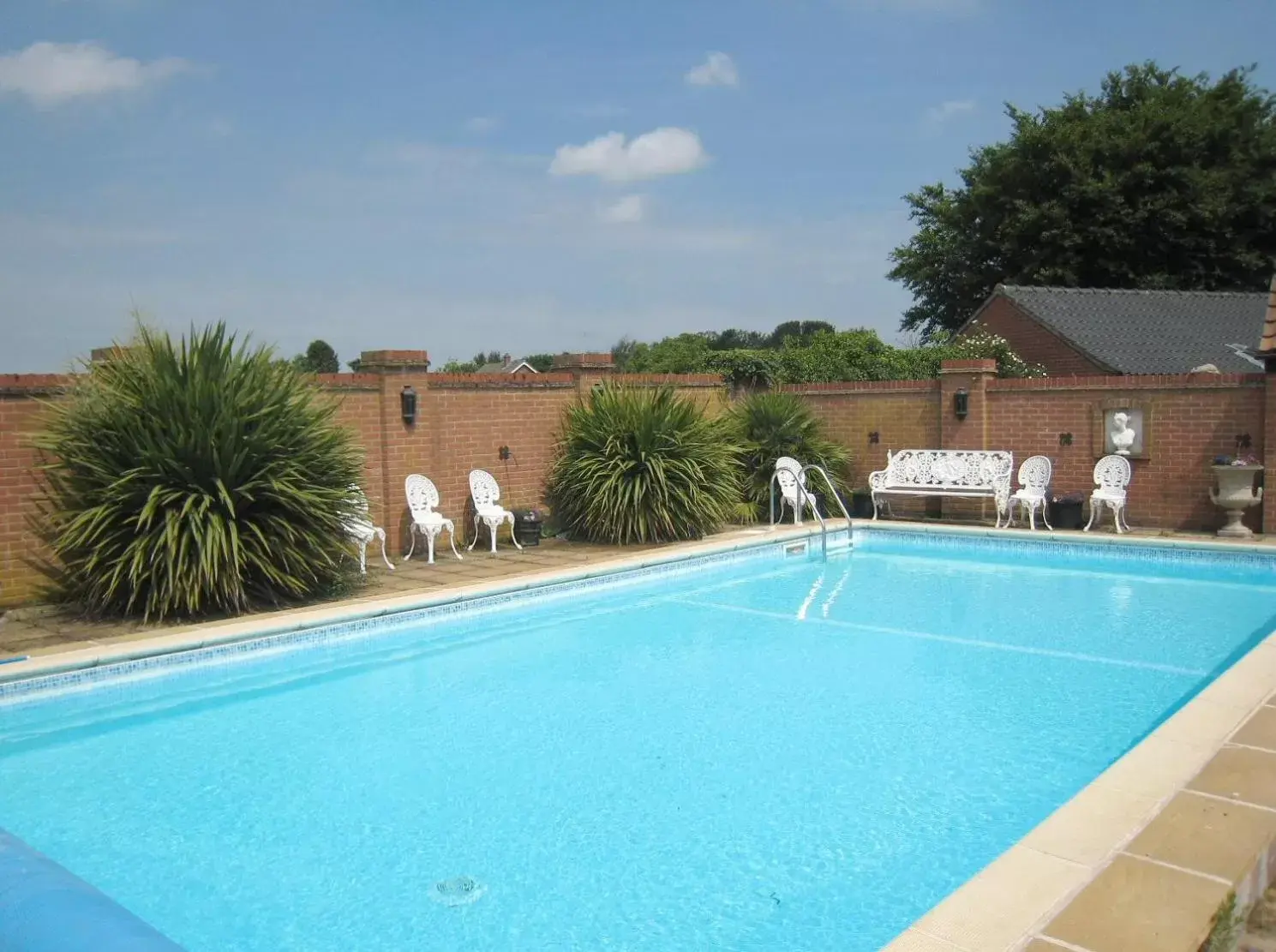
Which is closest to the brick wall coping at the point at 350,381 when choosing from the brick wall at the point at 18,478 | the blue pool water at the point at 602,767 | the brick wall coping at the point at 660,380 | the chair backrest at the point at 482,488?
the chair backrest at the point at 482,488

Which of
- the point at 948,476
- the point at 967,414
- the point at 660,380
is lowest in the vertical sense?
the point at 948,476

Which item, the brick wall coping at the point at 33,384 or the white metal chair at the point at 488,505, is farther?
the white metal chair at the point at 488,505

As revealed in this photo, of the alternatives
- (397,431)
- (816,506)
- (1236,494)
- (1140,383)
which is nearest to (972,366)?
(1140,383)

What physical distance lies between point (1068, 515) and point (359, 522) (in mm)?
7949

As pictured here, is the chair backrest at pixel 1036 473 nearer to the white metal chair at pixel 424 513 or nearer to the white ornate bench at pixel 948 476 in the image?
the white ornate bench at pixel 948 476

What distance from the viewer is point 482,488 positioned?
11062mm

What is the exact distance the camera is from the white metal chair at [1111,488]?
452 inches

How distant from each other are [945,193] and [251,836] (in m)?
30.9

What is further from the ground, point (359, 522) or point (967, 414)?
point (967, 414)

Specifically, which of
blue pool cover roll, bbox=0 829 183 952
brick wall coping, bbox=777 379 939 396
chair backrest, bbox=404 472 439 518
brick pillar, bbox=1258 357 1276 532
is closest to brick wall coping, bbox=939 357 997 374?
brick wall coping, bbox=777 379 939 396

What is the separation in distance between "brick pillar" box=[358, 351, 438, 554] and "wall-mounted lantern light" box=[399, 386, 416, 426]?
0.03 metres

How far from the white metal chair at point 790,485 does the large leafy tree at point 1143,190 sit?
647 inches

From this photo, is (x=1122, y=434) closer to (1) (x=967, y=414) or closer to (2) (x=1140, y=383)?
(2) (x=1140, y=383)

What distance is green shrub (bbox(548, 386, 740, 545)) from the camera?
1096 centimetres
